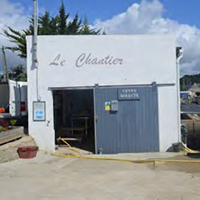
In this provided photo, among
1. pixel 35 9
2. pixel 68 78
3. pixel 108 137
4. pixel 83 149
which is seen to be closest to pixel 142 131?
pixel 108 137

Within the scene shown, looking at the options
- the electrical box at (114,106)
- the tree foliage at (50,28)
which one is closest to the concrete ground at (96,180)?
the electrical box at (114,106)

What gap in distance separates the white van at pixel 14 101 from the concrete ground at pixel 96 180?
2.91m

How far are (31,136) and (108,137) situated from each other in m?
2.63

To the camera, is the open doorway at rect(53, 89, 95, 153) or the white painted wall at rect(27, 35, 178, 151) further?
the open doorway at rect(53, 89, 95, 153)

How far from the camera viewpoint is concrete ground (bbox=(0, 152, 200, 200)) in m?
6.40

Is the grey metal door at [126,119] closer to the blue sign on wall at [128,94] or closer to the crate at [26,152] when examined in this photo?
the blue sign on wall at [128,94]

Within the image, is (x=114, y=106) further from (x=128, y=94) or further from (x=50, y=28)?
(x=50, y=28)

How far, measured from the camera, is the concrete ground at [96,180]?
640cm

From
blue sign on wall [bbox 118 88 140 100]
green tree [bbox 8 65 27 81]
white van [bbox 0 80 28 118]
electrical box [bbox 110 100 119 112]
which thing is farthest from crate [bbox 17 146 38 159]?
green tree [bbox 8 65 27 81]

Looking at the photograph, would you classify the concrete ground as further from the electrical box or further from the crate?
the electrical box

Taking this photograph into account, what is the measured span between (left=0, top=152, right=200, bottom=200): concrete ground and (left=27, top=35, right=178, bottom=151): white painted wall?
7.00 feet

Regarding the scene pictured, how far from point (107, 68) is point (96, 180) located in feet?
15.4

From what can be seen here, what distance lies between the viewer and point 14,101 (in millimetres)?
12289

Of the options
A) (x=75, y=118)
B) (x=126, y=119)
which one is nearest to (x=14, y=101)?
(x=75, y=118)
